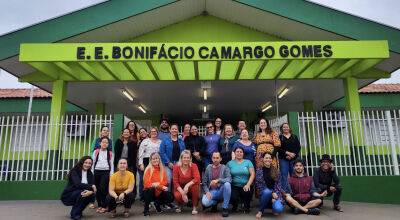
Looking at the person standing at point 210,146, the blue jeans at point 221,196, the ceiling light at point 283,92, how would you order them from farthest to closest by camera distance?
the ceiling light at point 283,92
the person standing at point 210,146
the blue jeans at point 221,196

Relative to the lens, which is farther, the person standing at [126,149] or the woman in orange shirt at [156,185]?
the person standing at [126,149]

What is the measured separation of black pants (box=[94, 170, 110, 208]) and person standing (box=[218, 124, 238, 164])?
2222 millimetres

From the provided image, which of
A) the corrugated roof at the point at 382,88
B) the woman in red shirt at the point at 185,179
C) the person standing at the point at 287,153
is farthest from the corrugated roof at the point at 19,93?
the corrugated roof at the point at 382,88

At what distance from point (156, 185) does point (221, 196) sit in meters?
1.12

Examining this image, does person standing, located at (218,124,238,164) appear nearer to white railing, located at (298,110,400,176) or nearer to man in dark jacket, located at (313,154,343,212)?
man in dark jacket, located at (313,154,343,212)

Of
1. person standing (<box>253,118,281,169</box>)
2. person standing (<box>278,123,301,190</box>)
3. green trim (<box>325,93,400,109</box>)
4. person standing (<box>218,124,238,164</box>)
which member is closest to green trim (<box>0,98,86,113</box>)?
Answer: person standing (<box>218,124,238,164</box>)

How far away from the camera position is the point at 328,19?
7293 millimetres

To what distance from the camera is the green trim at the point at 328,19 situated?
23.6 feet

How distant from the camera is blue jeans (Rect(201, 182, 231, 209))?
4.72m

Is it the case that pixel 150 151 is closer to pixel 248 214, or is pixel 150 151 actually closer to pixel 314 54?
pixel 248 214

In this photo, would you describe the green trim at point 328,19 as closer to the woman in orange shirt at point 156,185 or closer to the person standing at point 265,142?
the person standing at point 265,142

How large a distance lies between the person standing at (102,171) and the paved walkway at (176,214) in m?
0.25

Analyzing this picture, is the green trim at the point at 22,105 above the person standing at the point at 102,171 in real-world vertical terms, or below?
above

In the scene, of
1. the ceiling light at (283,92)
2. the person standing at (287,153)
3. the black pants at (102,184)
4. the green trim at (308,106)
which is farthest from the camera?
the green trim at (308,106)
